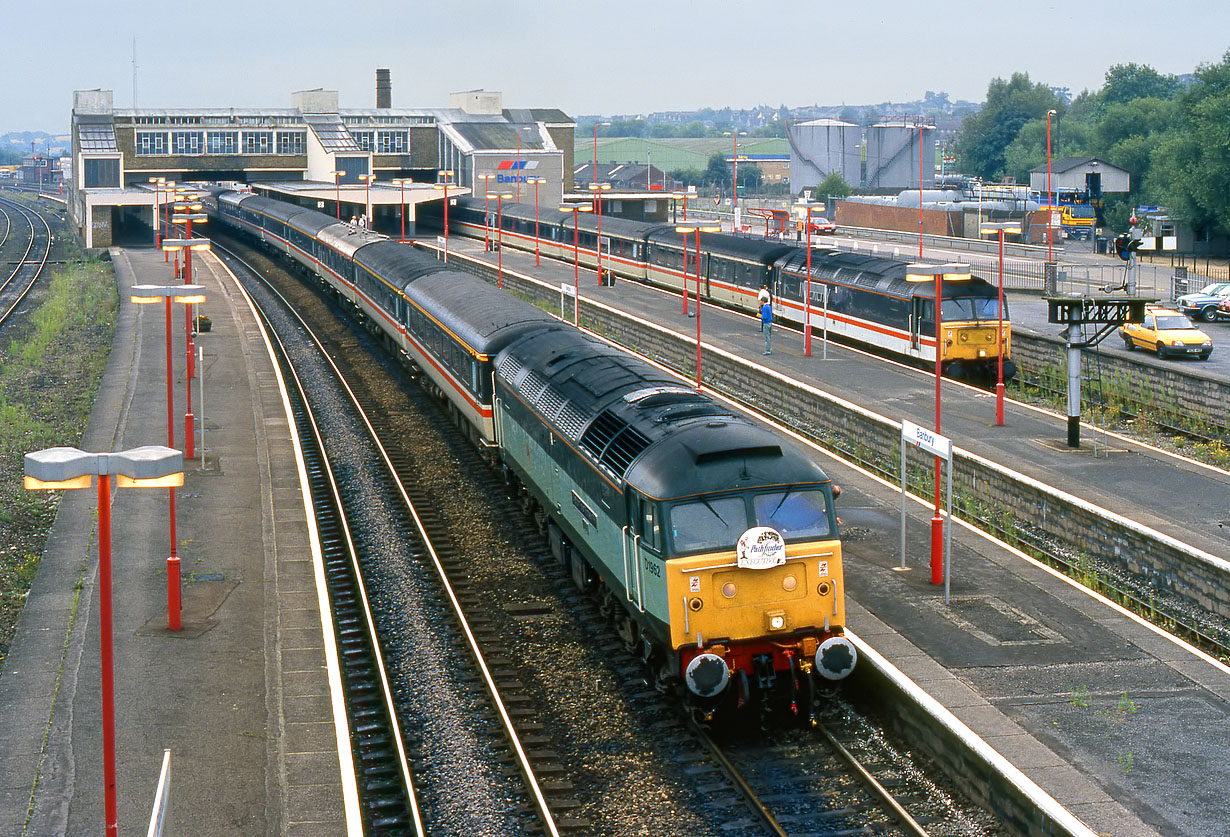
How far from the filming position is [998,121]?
176500 mm

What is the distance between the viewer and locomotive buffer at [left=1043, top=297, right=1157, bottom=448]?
92.1ft

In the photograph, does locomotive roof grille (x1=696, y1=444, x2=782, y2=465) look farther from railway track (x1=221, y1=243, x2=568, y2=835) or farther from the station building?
the station building

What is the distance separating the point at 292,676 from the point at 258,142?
10196 cm

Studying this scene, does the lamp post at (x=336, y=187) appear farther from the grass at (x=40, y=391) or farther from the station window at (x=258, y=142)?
the grass at (x=40, y=391)

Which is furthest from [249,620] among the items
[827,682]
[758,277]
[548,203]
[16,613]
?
[548,203]

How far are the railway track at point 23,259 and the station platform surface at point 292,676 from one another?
36.6 m

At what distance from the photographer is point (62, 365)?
43.5m

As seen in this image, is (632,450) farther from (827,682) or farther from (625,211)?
(625,211)

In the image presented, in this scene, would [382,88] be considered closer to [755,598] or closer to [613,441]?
[613,441]

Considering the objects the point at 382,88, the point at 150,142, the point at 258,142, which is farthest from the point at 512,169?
the point at 382,88

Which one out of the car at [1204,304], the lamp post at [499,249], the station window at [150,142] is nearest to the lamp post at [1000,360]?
the car at [1204,304]

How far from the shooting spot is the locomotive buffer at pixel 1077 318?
2808cm

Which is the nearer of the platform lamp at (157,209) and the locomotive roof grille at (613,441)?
the locomotive roof grille at (613,441)

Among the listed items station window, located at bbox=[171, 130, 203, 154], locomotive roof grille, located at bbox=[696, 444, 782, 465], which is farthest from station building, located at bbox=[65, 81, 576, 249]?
locomotive roof grille, located at bbox=[696, 444, 782, 465]
